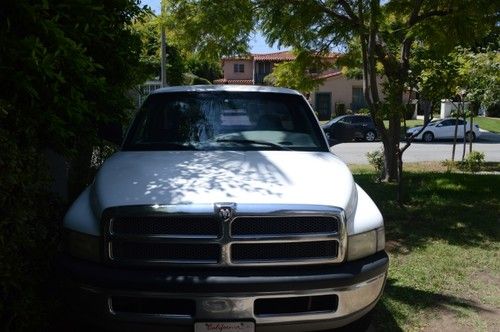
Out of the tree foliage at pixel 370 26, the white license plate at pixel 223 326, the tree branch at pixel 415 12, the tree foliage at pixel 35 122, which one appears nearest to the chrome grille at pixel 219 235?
the white license plate at pixel 223 326

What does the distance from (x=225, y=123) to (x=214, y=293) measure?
2007mm

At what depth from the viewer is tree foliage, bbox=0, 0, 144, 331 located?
3191 mm

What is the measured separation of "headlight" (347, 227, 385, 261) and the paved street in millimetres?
16170

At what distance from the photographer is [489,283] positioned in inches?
203

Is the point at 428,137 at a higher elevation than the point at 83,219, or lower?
lower

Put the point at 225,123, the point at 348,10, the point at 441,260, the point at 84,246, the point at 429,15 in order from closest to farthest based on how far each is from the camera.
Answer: the point at 84,246, the point at 225,123, the point at 441,260, the point at 429,15, the point at 348,10

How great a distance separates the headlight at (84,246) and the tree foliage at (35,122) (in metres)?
0.24

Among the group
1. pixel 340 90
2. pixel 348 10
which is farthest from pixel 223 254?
pixel 340 90

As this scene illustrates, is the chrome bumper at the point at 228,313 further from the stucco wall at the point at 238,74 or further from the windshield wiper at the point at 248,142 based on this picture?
the stucco wall at the point at 238,74

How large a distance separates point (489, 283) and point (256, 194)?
2.95 m

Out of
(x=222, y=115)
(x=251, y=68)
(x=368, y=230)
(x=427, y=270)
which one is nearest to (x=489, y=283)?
(x=427, y=270)

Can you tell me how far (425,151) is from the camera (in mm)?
24422

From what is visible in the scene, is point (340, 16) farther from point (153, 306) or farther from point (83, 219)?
Answer: point (153, 306)

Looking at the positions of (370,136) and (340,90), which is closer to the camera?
(370,136)
